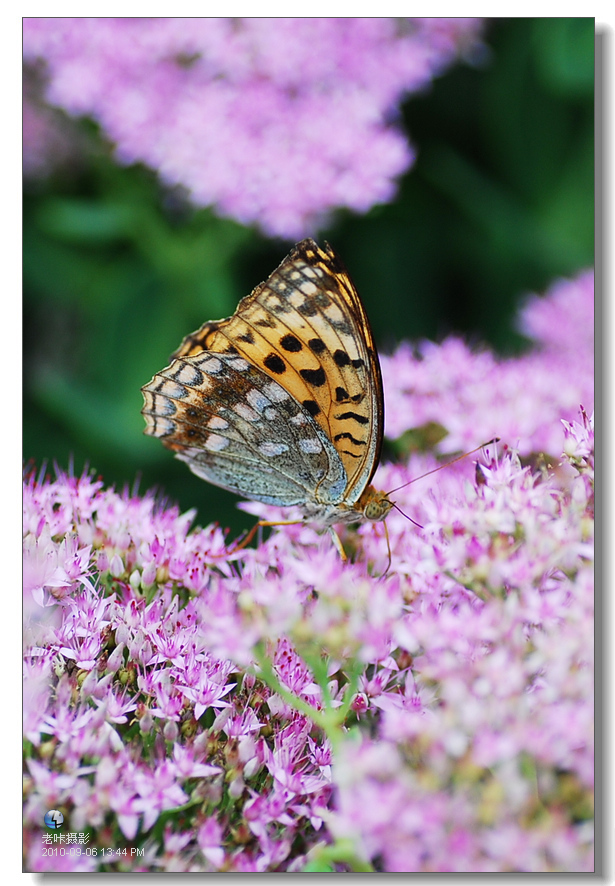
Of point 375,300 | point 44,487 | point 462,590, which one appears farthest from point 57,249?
point 462,590

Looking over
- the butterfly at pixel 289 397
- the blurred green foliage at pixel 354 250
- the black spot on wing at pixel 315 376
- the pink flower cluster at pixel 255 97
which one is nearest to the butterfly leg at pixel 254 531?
the butterfly at pixel 289 397

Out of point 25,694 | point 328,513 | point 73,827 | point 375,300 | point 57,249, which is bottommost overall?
point 73,827

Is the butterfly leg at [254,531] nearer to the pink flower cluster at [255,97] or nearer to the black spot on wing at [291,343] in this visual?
the black spot on wing at [291,343]

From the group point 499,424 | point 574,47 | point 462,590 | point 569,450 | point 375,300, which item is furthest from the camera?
point 375,300

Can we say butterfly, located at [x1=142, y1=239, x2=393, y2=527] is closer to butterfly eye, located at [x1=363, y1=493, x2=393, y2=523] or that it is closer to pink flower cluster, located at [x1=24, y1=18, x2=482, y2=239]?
butterfly eye, located at [x1=363, y1=493, x2=393, y2=523]

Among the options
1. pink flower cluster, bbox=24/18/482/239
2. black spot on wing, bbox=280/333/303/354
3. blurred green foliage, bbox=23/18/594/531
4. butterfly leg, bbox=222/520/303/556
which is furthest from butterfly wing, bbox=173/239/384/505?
blurred green foliage, bbox=23/18/594/531
